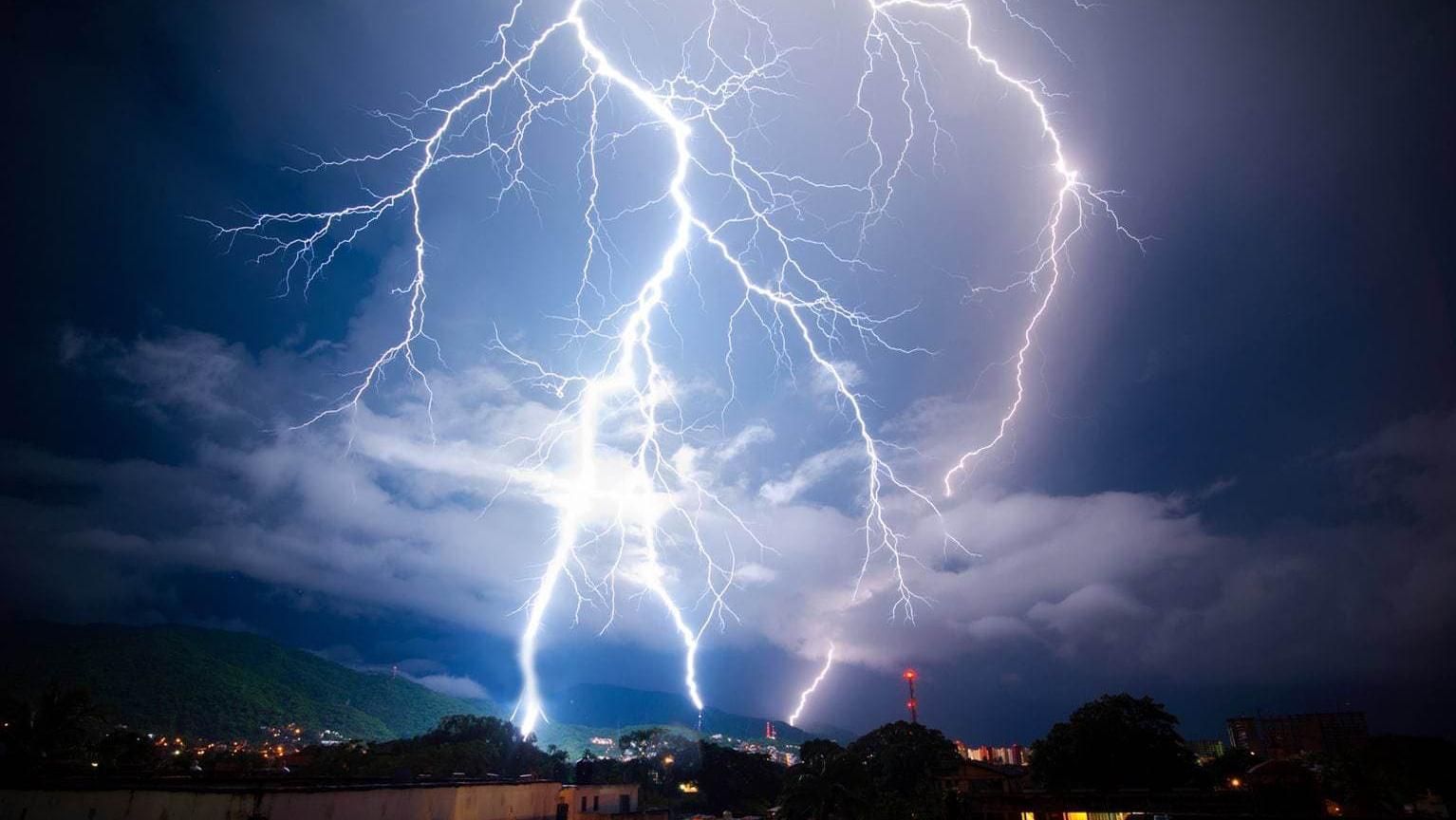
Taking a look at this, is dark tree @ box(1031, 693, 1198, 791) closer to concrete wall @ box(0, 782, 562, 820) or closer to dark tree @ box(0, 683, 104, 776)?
concrete wall @ box(0, 782, 562, 820)

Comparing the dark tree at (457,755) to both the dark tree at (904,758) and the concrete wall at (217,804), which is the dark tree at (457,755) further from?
the dark tree at (904,758)

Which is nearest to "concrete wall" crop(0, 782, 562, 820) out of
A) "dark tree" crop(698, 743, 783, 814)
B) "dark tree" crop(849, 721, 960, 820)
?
"dark tree" crop(849, 721, 960, 820)

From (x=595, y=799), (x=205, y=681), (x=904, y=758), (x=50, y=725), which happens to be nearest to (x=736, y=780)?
(x=904, y=758)

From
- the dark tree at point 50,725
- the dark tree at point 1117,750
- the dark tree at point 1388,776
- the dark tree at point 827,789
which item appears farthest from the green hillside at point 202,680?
the dark tree at point 1388,776

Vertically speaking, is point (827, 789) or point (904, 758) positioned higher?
point (904, 758)

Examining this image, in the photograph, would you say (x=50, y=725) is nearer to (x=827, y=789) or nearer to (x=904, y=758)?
(x=827, y=789)

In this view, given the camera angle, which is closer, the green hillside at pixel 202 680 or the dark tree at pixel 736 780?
the dark tree at pixel 736 780
